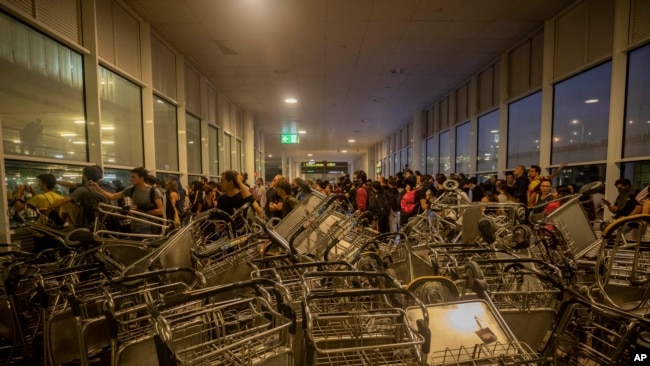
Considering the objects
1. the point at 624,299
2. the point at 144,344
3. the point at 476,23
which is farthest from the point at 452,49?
the point at 144,344

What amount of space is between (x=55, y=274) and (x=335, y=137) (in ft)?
61.5

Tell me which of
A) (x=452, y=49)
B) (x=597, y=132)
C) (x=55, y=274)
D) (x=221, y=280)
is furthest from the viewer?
(x=452, y=49)

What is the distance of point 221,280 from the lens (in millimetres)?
2727

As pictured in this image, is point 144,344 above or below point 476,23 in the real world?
below

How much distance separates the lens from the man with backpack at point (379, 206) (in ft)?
21.6

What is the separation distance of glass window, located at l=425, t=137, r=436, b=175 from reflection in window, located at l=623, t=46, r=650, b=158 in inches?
297

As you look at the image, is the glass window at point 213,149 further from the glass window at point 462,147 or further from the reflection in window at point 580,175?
the reflection in window at point 580,175

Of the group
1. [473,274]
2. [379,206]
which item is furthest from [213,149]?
[473,274]

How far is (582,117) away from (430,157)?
7.50 m

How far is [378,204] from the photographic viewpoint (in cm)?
662

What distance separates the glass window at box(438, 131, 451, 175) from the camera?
35.5ft

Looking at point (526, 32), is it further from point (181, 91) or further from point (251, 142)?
point (251, 142)

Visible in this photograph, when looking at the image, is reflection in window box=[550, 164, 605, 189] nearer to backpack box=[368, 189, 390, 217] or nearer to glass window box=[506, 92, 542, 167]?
glass window box=[506, 92, 542, 167]

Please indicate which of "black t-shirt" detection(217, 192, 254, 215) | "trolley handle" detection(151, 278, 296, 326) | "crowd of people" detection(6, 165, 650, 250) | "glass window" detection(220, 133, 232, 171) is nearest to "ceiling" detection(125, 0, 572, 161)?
"glass window" detection(220, 133, 232, 171)
